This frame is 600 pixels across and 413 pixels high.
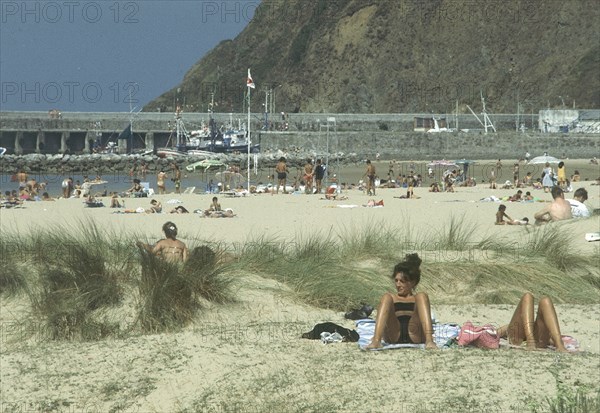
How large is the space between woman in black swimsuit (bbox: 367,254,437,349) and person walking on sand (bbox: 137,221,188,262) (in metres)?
2.09

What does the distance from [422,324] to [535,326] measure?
0.80 metres

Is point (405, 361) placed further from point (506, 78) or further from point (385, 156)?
point (506, 78)

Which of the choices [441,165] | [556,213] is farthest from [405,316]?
[441,165]

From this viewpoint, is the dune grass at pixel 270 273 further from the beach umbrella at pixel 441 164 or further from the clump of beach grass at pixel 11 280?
the beach umbrella at pixel 441 164

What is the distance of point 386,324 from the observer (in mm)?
7180

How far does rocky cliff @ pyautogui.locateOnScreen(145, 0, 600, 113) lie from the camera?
7562 cm

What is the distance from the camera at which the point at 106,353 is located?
7336 mm

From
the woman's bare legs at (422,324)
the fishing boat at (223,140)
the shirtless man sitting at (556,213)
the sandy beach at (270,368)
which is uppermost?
the fishing boat at (223,140)

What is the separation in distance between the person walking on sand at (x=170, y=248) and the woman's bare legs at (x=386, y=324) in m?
2.10

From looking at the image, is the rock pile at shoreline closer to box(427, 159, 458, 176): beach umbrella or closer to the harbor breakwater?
the harbor breakwater

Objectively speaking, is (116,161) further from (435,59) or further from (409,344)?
(409,344)

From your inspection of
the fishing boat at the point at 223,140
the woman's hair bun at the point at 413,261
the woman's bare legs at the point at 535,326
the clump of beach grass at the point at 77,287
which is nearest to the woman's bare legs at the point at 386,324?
the woman's hair bun at the point at 413,261

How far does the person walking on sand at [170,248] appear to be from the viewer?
29.2 ft

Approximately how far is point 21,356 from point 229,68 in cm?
9137
